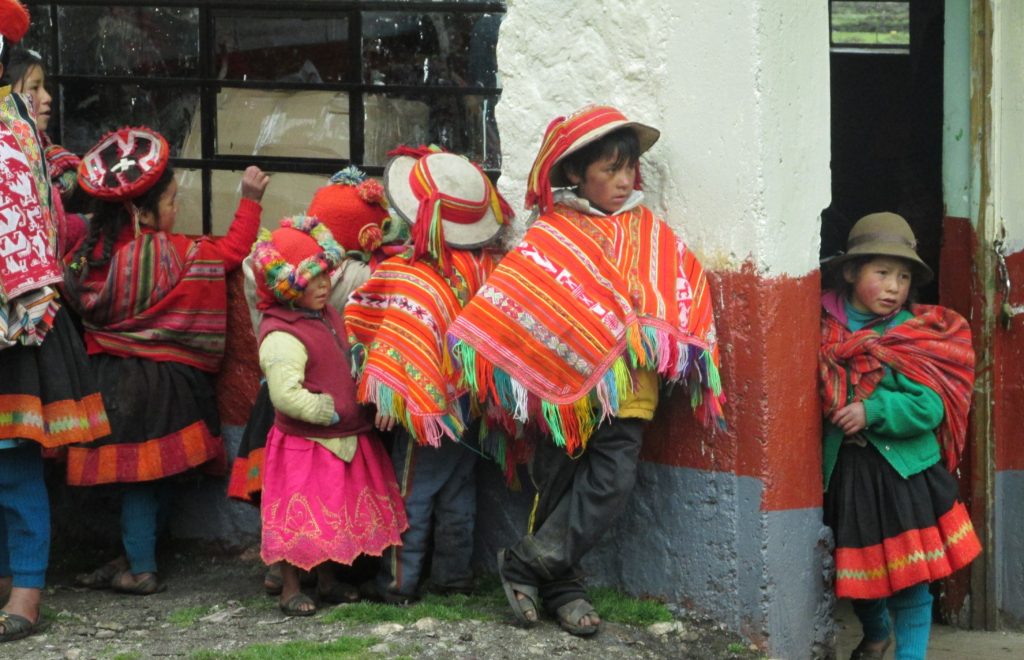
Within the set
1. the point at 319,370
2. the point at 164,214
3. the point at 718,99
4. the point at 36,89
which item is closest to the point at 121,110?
the point at 36,89

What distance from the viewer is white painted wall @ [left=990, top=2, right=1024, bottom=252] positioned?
4.70 metres

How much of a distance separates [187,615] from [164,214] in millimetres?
1345

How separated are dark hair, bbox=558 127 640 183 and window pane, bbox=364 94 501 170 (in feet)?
2.88

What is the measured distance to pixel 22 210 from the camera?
430 centimetres

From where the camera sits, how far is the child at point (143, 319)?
4926 millimetres

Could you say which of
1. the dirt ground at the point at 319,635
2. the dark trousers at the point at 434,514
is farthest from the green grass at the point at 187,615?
the dark trousers at the point at 434,514

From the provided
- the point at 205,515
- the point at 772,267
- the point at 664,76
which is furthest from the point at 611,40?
the point at 205,515

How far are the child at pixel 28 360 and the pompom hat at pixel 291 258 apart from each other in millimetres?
615

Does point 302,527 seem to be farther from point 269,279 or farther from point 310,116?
point 310,116

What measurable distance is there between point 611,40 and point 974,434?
1.78 meters

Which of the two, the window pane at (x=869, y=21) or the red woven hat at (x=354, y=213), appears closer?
the red woven hat at (x=354, y=213)

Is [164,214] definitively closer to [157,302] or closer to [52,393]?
[157,302]

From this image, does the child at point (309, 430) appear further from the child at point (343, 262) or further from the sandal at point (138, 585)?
the sandal at point (138, 585)

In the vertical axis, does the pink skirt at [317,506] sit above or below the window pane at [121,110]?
below
